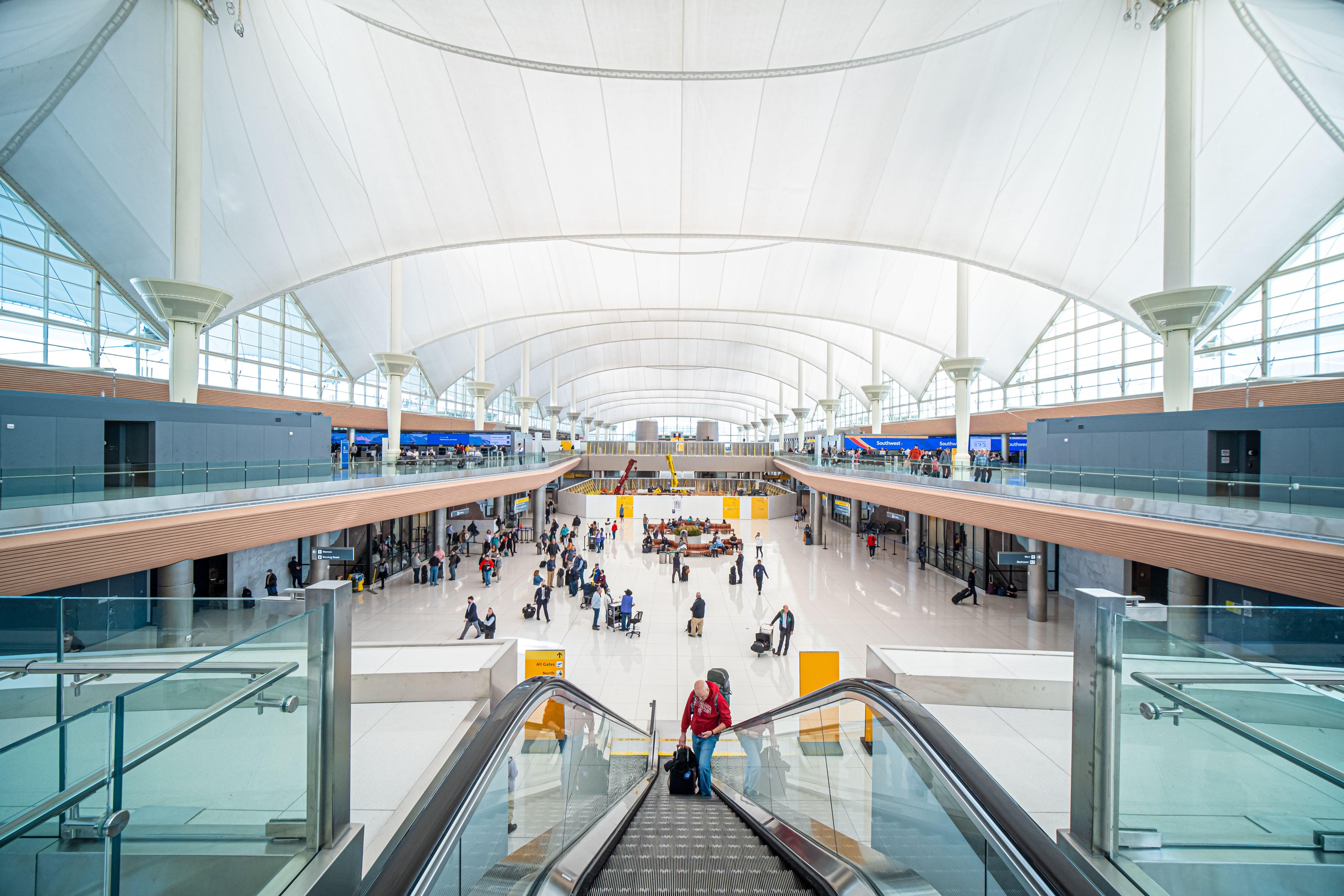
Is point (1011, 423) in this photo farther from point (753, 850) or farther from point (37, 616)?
point (37, 616)

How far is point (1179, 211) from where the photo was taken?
12461 mm

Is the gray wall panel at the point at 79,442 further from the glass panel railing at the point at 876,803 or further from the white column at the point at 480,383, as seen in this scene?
the white column at the point at 480,383

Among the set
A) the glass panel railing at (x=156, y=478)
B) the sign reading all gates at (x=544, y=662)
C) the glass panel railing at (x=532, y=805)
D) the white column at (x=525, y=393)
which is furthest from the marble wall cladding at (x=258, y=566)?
the white column at (x=525, y=393)

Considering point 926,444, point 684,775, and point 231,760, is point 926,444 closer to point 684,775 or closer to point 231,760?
point 684,775

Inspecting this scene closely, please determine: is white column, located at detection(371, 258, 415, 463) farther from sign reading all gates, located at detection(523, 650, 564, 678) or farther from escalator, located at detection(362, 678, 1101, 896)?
escalator, located at detection(362, 678, 1101, 896)

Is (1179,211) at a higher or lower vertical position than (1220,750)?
higher

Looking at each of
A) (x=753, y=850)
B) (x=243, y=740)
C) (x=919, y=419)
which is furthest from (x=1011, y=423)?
(x=243, y=740)

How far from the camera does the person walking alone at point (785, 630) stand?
42.8ft

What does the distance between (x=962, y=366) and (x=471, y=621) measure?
64.1 ft

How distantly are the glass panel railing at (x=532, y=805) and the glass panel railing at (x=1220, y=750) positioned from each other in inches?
102

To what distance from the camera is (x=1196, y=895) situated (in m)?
2.17

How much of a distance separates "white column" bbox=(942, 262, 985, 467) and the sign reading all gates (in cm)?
1830

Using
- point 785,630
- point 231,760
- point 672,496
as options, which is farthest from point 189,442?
point 672,496

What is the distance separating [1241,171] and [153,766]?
29.0 meters
